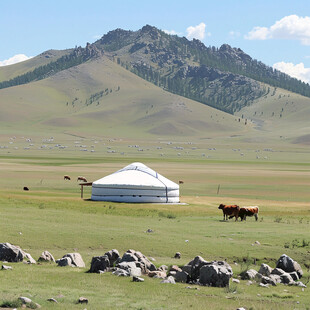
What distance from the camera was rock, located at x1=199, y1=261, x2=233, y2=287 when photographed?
16359 millimetres

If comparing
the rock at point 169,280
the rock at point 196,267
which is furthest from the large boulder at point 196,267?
the rock at point 169,280

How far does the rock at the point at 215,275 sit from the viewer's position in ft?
53.7

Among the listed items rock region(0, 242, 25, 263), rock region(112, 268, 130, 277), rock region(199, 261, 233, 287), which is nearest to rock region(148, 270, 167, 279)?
rock region(112, 268, 130, 277)

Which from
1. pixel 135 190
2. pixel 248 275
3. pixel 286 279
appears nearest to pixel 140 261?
pixel 248 275

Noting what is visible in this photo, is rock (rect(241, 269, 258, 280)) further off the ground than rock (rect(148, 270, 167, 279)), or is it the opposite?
rock (rect(148, 270, 167, 279))

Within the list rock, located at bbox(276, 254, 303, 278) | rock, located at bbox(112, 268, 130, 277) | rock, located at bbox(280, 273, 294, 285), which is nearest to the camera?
rock, located at bbox(112, 268, 130, 277)

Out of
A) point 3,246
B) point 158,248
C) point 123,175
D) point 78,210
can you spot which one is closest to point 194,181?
point 123,175

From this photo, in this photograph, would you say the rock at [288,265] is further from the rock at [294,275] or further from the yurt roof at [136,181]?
the yurt roof at [136,181]

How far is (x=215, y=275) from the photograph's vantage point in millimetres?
16375

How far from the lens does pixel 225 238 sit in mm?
25766

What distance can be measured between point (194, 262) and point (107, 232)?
8.42 m

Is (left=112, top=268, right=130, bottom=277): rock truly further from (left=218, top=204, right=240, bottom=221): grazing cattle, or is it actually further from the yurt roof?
the yurt roof

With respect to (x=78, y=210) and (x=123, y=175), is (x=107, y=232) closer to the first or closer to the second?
(x=78, y=210)

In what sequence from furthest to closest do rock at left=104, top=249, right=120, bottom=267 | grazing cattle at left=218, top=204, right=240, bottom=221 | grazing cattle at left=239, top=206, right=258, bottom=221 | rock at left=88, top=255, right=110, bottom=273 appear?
grazing cattle at left=239, top=206, right=258, bottom=221 < grazing cattle at left=218, top=204, right=240, bottom=221 < rock at left=104, top=249, right=120, bottom=267 < rock at left=88, top=255, right=110, bottom=273
